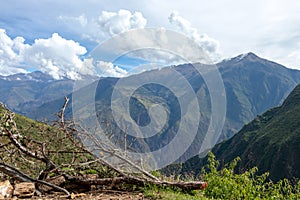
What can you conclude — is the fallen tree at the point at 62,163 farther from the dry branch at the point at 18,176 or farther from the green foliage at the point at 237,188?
the green foliage at the point at 237,188

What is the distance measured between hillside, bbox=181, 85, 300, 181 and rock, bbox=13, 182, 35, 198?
330 feet

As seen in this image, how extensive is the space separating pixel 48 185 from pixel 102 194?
1.28 meters

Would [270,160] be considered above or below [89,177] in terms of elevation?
below

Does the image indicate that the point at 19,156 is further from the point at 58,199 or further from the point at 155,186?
the point at 155,186

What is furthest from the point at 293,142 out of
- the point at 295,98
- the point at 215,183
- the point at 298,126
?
the point at 215,183

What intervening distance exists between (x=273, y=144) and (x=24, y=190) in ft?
465

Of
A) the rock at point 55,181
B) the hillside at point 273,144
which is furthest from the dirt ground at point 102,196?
the hillside at point 273,144

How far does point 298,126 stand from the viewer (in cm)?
13325

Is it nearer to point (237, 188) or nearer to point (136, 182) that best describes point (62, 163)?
point (136, 182)

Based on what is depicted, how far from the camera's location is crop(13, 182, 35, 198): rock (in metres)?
6.50

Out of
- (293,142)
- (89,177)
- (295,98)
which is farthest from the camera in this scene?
(295,98)

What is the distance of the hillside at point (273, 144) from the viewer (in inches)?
4805

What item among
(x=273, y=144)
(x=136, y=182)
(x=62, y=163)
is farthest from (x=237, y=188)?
(x=273, y=144)

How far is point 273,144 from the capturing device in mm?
134750
